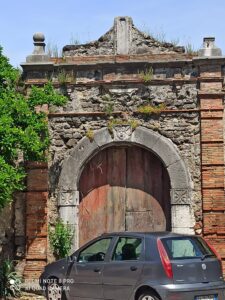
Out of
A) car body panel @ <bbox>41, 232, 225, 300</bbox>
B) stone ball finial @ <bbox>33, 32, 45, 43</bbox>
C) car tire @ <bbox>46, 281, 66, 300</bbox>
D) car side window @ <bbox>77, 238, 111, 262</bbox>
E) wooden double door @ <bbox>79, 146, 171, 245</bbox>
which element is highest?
stone ball finial @ <bbox>33, 32, 45, 43</bbox>

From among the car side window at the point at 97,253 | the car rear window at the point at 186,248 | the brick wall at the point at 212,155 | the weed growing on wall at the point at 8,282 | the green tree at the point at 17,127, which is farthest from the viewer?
the brick wall at the point at 212,155

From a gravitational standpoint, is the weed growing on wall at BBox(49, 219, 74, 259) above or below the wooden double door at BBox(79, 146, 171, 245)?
below

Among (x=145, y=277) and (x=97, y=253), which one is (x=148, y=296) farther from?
(x=97, y=253)

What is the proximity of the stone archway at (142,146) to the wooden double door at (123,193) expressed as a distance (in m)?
0.30

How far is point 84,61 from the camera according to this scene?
13.1m

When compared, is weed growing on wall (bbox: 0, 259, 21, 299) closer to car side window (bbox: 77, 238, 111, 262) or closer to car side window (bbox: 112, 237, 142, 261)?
car side window (bbox: 77, 238, 111, 262)

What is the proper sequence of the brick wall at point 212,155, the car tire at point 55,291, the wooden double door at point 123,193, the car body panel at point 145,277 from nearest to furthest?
the car body panel at point 145,277 → the car tire at point 55,291 → the brick wall at point 212,155 → the wooden double door at point 123,193

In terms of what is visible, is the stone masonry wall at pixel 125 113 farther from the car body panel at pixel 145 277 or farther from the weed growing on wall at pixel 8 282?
the car body panel at pixel 145 277

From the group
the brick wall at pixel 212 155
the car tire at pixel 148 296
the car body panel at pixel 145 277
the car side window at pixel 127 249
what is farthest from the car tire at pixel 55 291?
the brick wall at pixel 212 155

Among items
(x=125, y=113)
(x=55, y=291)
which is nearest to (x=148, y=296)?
(x=55, y=291)

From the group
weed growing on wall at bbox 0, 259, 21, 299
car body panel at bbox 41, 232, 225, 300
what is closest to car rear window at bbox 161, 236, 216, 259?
car body panel at bbox 41, 232, 225, 300

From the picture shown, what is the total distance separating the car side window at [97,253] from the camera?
9.33 m

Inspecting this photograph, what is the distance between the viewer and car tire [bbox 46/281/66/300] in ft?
31.9

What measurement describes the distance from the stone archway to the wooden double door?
0.30 m
